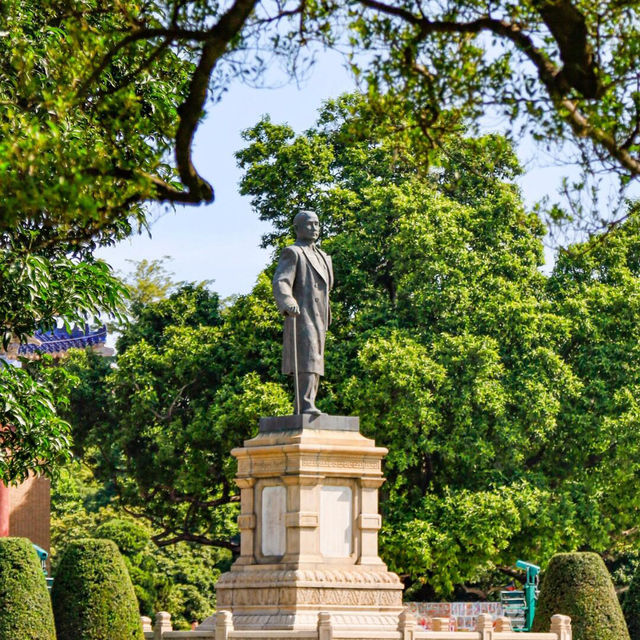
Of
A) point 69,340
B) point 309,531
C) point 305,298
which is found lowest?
point 309,531

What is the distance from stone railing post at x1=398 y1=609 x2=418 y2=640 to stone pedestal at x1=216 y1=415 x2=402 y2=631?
43 cm

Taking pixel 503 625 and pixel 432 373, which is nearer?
pixel 503 625

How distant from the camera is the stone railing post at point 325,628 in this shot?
20.4 meters

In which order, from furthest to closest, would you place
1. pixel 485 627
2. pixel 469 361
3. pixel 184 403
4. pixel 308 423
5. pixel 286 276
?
pixel 184 403 < pixel 469 361 < pixel 286 276 < pixel 485 627 < pixel 308 423

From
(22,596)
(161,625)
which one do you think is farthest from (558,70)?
(22,596)

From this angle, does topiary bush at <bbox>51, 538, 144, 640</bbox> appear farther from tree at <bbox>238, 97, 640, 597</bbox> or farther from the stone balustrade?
tree at <bbox>238, 97, 640, 597</bbox>

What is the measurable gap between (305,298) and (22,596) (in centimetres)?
709

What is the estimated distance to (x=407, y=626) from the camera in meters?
21.2

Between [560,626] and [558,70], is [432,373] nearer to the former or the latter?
[560,626]

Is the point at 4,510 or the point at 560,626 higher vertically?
the point at 4,510

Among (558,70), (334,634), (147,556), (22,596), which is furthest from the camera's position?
(147,556)

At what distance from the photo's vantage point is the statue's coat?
75.0ft

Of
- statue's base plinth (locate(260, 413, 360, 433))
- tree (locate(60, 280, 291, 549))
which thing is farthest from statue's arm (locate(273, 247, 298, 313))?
tree (locate(60, 280, 291, 549))

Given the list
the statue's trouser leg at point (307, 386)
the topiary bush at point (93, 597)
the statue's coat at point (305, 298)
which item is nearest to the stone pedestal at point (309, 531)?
the statue's trouser leg at point (307, 386)
